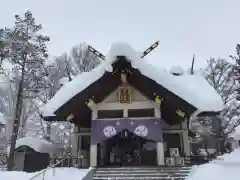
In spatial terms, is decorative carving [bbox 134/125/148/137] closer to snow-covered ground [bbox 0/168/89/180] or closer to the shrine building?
the shrine building

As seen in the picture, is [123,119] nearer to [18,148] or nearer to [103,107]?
[103,107]

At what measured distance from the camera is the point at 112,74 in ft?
45.2

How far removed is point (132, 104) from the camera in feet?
46.1

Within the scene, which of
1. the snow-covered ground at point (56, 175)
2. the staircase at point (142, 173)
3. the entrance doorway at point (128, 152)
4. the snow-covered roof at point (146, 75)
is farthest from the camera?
the entrance doorway at point (128, 152)

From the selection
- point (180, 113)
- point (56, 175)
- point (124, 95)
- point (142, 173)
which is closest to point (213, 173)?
point (142, 173)

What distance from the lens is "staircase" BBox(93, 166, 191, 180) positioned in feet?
37.0

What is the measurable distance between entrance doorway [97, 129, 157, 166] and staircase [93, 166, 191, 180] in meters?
3.64

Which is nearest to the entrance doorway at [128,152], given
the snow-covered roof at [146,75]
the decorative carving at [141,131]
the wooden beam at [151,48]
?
the decorative carving at [141,131]

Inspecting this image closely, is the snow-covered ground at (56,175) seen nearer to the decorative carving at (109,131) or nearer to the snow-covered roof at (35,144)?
the decorative carving at (109,131)

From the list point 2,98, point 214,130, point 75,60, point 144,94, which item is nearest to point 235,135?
Answer: point 214,130

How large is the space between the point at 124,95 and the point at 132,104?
665 millimetres

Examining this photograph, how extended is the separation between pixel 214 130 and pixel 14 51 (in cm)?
2155

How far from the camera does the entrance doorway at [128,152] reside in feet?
52.2

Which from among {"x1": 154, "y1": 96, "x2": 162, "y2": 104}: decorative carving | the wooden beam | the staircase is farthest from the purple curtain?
the wooden beam
